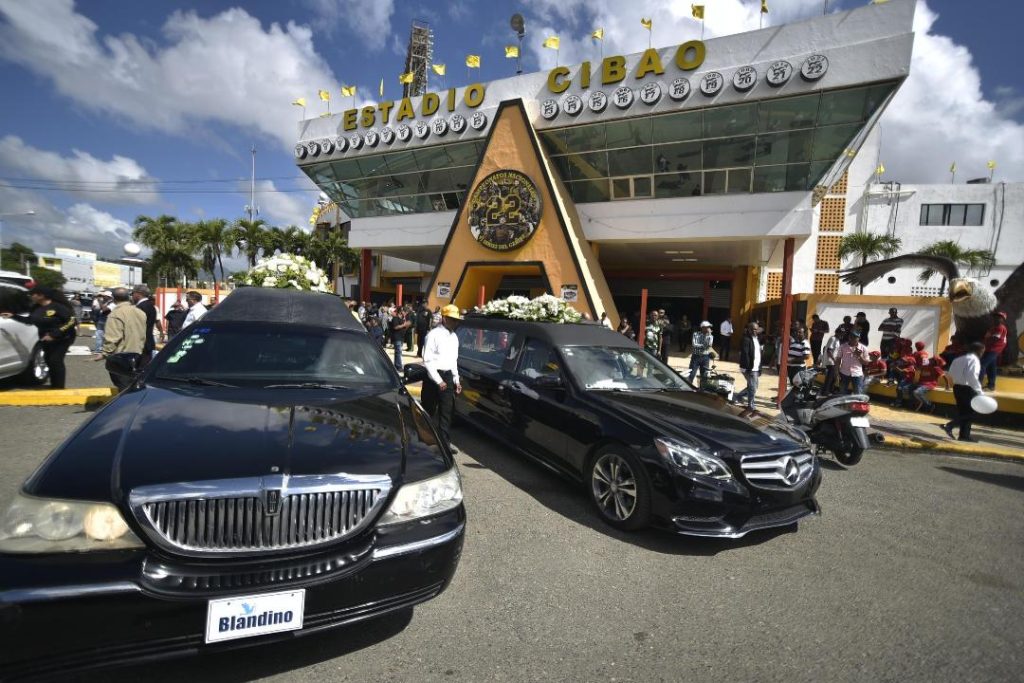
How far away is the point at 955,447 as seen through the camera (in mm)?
6430

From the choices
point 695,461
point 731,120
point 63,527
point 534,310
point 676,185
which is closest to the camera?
point 63,527

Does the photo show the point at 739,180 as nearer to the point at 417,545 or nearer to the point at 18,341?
the point at 417,545

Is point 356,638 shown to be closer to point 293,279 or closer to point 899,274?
point 293,279

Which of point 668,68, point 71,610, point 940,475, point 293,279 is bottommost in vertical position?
point 940,475

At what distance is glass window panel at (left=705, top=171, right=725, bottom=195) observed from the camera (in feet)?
53.4

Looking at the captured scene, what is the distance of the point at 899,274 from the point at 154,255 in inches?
2012

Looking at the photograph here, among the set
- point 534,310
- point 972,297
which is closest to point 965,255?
point 972,297

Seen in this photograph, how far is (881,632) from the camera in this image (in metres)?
2.52

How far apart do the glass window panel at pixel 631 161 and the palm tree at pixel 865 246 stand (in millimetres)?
18497

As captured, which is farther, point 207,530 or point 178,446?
point 178,446

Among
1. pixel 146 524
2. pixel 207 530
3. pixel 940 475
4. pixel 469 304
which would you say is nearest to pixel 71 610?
pixel 146 524

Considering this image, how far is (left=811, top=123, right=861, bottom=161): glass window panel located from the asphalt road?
1357cm

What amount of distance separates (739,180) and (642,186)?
10.6 ft

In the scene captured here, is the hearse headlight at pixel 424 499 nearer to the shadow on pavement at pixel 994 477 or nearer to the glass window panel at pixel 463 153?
the shadow on pavement at pixel 994 477
